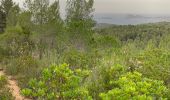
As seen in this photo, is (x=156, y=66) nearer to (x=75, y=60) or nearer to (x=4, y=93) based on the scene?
(x=4, y=93)

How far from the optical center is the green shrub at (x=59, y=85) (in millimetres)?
12453

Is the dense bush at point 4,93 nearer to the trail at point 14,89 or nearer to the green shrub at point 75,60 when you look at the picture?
the trail at point 14,89

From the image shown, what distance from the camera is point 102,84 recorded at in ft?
61.0

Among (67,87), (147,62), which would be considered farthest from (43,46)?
(67,87)

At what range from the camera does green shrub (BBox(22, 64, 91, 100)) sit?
12453 millimetres

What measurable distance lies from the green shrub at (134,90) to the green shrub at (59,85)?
0.81m

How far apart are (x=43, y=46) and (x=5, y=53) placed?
7.44m

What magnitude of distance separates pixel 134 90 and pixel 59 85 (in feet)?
7.78

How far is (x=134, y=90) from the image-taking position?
1231 centimetres

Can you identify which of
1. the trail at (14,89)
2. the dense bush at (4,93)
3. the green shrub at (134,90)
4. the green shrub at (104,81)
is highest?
the green shrub at (134,90)

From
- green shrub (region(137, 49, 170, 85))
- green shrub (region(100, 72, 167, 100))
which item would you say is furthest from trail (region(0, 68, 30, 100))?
green shrub (region(100, 72, 167, 100))

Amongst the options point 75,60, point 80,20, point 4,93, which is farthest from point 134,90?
point 80,20

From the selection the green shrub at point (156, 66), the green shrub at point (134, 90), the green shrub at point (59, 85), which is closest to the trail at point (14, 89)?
the green shrub at point (156, 66)

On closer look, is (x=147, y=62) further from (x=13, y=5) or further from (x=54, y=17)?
(x=13, y=5)
